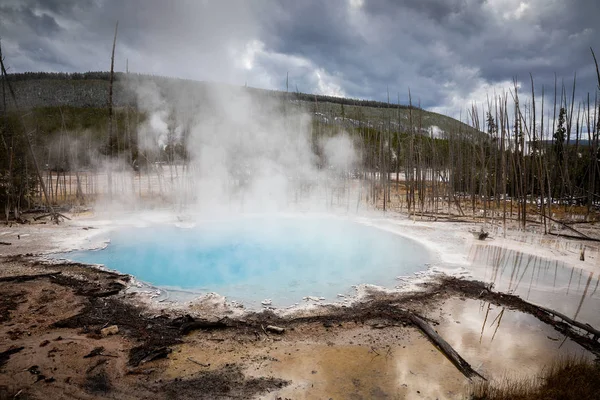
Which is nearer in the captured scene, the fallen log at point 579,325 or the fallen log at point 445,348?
the fallen log at point 445,348

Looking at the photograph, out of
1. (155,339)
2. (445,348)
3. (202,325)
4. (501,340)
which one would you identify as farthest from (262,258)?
(501,340)

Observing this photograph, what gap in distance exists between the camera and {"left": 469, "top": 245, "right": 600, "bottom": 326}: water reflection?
507 cm

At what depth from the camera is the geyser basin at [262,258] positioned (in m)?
6.09

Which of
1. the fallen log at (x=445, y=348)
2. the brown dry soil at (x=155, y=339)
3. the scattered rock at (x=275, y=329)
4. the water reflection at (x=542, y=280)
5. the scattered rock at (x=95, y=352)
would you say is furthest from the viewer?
the water reflection at (x=542, y=280)

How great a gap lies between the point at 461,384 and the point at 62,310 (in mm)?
5077

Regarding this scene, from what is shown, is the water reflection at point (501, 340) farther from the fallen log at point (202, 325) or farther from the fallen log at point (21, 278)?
the fallen log at point (21, 278)

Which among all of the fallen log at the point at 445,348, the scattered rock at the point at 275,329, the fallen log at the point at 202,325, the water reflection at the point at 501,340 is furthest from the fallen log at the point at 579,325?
the fallen log at the point at 202,325

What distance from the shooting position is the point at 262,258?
792 cm

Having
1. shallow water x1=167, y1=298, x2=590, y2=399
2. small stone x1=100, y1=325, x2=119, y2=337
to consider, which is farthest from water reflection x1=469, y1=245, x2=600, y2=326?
small stone x1=100, y1=325, x2=119, y2=337

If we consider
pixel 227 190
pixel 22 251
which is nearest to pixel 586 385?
pixel 22 251

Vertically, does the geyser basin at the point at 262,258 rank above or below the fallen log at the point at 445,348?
above

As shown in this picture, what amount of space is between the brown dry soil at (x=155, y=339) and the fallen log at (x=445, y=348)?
0.13 metres

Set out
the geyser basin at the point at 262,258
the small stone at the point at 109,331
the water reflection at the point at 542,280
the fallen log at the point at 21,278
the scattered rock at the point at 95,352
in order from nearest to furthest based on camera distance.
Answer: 1. the scattered rock at the point at 95,352
2. the small stone at the point at 109,331
3. the water reflection at the point at 542,280
4. the fallen log at the point at 21,278
5. the geyser basin at the point at 262,258

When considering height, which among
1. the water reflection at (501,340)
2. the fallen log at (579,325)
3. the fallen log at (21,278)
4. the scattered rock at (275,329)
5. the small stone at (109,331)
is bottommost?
the water reflection at (501,340)
